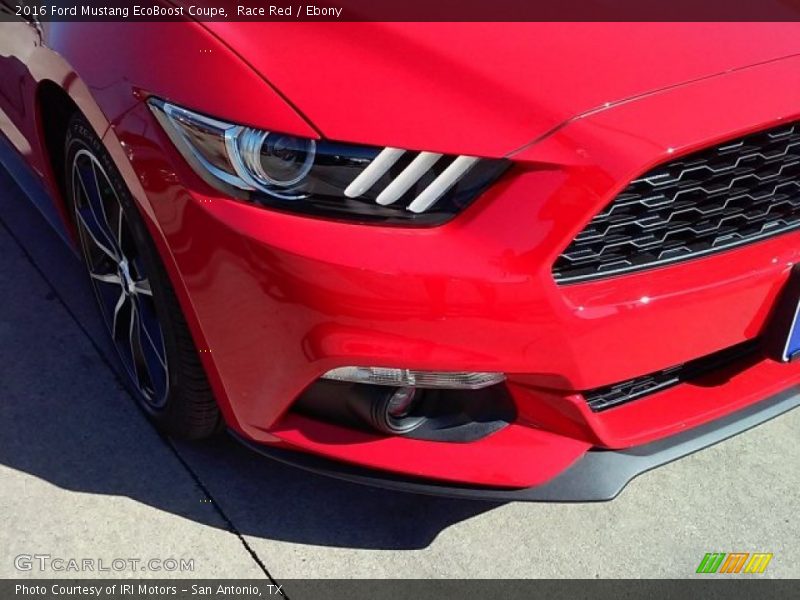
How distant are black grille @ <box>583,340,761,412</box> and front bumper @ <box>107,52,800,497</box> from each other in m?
0.03

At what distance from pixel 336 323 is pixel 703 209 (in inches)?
30.0

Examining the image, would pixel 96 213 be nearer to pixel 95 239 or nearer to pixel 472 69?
pixel 95 239

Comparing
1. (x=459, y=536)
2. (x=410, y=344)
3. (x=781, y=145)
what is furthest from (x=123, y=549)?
(x=781, y=145)

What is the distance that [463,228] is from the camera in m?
1.69

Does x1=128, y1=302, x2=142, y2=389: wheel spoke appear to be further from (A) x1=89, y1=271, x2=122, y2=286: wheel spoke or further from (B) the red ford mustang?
(B) the red ford mustang

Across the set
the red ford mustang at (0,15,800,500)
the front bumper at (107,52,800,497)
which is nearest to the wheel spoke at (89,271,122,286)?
the red ford mustang at (0,15,800,500)

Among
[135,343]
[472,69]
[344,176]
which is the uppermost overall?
[472,69]

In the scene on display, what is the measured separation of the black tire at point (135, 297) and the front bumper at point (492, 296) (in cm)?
11

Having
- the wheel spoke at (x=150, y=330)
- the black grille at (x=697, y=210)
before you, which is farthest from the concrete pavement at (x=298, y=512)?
the black grille at (x=697, y=210)

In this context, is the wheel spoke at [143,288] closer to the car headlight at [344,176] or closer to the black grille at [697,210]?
the car headlight at [344,176]

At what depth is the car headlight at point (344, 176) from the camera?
1710 mm

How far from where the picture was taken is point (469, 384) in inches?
71.3

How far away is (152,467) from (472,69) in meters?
1.25
